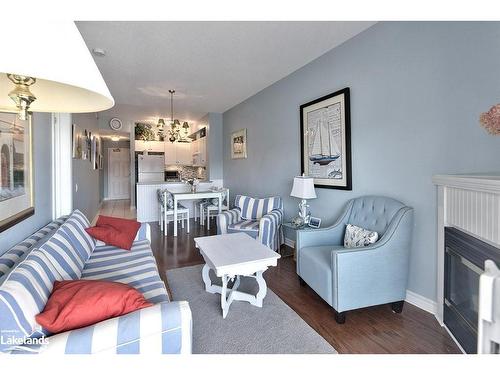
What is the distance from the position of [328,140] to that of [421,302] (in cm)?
175

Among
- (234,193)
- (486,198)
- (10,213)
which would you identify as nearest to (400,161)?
(486,198)

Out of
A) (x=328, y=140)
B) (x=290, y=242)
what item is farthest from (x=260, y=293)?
(x=328, y=140)

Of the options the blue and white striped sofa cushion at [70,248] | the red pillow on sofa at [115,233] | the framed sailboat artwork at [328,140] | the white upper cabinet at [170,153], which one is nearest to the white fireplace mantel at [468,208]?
the framed sailboat artwork at [328,140]

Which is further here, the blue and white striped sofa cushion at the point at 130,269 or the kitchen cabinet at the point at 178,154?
the kitchen cabinet at the point at 178,154

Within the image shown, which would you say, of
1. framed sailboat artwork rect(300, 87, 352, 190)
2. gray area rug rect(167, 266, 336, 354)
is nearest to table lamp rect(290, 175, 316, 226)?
framed sailboat artwork rect(300, 87, 352, 190)

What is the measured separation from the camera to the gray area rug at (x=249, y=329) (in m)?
1.53

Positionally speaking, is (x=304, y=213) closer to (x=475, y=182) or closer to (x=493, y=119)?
(x=475, y=182)

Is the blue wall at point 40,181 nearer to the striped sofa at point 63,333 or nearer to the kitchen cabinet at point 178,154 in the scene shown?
the striped sofa at point 63,333

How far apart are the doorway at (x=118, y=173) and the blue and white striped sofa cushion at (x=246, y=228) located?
316 inches

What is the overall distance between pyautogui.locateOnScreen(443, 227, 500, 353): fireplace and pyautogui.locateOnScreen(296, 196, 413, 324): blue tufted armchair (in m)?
0.28

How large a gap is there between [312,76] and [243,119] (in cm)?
210

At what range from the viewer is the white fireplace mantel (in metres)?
1.13

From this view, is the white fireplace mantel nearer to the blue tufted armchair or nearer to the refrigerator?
the blue tufted armchair
